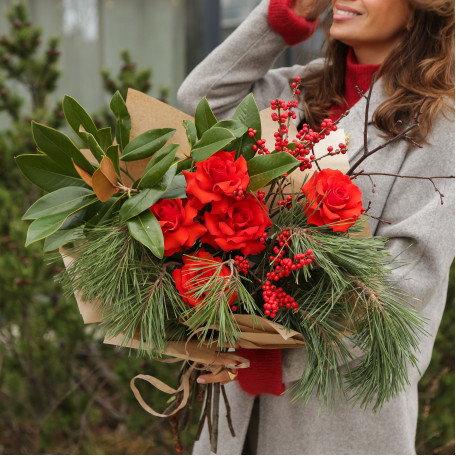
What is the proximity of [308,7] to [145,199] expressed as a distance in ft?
2.41

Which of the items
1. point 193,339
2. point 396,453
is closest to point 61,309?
point 193,339

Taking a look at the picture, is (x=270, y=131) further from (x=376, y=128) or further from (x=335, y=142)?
(x=376, y=128)

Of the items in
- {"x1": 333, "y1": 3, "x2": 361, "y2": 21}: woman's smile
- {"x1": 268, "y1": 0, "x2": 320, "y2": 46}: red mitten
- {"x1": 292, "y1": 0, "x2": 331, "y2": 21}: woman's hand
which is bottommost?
{"x1": 333, "y1": 3, "x2": 361, "y2": 21}: woman's smile

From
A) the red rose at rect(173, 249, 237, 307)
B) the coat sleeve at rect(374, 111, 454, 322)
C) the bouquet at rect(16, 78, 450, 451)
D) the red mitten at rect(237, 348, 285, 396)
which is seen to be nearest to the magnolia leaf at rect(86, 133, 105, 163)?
the bouquet at rect(16, 78, 450, 451)

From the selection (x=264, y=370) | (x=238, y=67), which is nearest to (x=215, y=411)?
(x=264, y=370)

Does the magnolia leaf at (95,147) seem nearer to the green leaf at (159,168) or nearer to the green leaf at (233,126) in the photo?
the green leaf at (159,168)

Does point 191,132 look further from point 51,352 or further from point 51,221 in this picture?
point 51,352

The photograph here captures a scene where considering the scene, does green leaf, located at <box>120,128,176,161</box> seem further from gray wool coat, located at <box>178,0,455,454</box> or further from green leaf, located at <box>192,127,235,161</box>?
gray wool coat, located at <box>178,0,455,454</box>

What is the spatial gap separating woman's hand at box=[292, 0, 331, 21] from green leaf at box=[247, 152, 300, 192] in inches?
23.8

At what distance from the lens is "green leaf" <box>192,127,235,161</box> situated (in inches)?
31.3

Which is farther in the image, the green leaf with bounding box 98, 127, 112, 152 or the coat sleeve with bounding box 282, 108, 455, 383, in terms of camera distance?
the coat sleeve with bounding box 282, 108, 455, 383

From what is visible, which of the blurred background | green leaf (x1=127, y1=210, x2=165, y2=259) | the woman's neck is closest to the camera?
green leaf (x1=127, y1=210, x2=165, y2=259)

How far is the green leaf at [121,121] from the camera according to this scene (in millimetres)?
934

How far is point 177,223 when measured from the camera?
0.81 m
